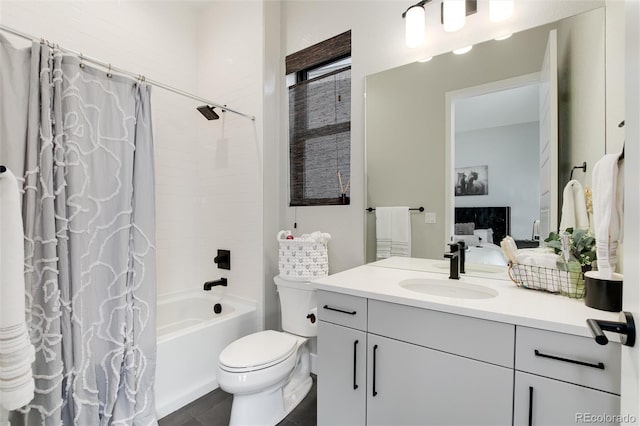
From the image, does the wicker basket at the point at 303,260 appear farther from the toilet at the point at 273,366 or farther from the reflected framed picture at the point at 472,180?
the reflected framed picture at the point at 472,180

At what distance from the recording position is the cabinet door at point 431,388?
979 mm

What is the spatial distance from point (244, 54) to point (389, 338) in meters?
A: 2.21

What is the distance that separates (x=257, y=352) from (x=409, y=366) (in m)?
0.79

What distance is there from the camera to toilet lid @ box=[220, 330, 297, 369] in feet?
4.72

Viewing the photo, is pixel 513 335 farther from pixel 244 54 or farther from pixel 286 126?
pixel 244 54

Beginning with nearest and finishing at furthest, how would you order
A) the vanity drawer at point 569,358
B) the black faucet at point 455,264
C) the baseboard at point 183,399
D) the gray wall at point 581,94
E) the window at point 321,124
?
1. the vanity drawer at point 569,358
2. the gray wall at point 581,94
3. the black faucet at point 455,264
4. the baseboard at point 183,399
5. the window at point 321,124

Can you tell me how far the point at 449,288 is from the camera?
1432 mm

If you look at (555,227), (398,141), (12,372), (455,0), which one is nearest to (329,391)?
(12,372)

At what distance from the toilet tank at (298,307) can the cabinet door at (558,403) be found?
3.68 ft

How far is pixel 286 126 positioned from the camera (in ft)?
7.54

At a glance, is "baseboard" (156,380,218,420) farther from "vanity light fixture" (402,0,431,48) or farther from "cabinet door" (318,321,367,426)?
"vanity light fixture" (402,0,431,48)

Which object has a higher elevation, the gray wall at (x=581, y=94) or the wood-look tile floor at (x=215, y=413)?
the gray wall at (x=581, y=94)

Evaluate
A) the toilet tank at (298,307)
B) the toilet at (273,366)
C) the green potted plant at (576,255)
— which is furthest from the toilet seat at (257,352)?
the green potted plant at (576,255)

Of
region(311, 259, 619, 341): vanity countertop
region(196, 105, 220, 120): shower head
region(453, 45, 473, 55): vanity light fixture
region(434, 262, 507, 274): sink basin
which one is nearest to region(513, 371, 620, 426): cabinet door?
region(311, 259, 619, 341): vanity countertop
